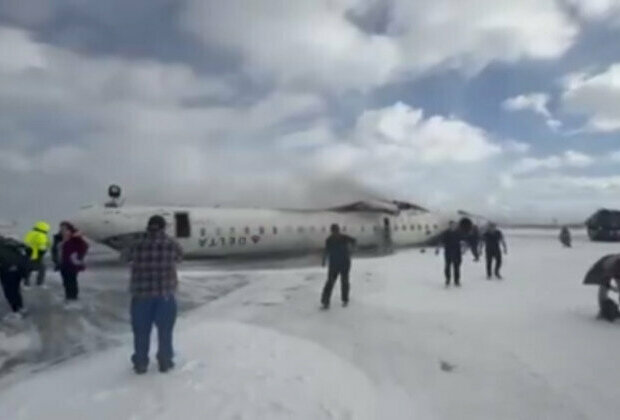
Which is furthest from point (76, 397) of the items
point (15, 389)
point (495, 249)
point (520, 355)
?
point (495, 249)

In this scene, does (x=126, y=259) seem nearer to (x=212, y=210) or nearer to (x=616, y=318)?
(x=616, y=318)

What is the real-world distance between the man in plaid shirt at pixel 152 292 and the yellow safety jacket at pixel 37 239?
324 inches

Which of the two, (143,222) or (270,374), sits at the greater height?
(143,222)

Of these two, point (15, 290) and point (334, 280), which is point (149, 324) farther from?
point (15, 290)

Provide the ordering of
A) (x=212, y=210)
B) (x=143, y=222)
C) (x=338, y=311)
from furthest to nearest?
(x=212, y=210)
(x=143, y=222)
(x=338, y=311)

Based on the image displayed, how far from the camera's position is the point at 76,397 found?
23.6ft

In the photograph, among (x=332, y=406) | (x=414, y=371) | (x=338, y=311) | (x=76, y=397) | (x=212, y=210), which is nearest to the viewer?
(x=332, y=406)

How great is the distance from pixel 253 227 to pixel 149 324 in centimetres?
2870

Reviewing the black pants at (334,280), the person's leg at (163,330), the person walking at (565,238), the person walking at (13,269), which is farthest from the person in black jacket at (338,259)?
the person walking at (565,238)

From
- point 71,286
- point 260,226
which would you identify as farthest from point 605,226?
point 71,286

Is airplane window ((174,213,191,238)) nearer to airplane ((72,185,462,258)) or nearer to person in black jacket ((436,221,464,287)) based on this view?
airplane ((72,185,462,258))

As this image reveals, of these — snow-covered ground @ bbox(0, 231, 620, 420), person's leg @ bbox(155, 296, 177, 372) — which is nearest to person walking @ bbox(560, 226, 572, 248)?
snow-covered ground @ bbox(0, 231, 620, 420)

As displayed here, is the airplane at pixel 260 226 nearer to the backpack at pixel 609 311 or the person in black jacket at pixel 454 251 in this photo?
the person in black jacket at pixel 454 251

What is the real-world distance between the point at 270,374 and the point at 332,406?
4.07 ft
